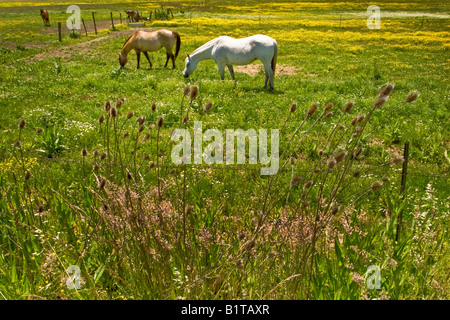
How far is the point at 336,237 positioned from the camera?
371 cm

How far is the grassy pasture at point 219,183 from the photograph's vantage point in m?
3.25

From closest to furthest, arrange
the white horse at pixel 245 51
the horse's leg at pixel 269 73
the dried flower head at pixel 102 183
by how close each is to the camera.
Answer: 1. the dried flower head at pixel 102 183
2. the horse's leg at pixel 269 73
3. the white horse at pixel 245 51

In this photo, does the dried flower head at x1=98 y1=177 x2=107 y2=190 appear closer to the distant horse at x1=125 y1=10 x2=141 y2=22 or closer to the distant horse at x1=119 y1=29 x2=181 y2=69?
the distant horse at x1=119 y1=29 x2=181 y2=69

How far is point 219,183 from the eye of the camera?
21.5 feet

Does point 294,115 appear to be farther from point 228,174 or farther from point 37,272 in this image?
point 37,272

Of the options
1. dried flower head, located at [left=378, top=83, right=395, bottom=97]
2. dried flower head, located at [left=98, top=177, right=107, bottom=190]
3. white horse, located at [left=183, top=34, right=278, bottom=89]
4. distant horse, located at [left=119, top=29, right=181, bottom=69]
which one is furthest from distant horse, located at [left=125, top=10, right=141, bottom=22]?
dried flower head, located at [left=378, top=83, right=395, bottom=97]

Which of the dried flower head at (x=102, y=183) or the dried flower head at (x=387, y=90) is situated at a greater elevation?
the dried flower head at (x=387, y=90)
